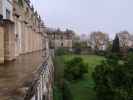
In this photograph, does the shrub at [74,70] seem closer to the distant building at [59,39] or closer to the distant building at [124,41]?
the distant building at [59,39]

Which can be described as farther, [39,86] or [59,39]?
[59,39]

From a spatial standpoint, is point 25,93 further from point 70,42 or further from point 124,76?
point 70,42

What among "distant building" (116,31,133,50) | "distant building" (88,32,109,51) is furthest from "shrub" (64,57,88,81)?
"distant building" (88,32,109,51)

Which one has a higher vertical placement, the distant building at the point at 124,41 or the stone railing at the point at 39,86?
the distant building at the point at 124,41

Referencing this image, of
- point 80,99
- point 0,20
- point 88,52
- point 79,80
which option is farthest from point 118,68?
point 88,52

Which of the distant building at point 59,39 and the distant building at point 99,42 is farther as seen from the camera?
the distant building at point 99,42

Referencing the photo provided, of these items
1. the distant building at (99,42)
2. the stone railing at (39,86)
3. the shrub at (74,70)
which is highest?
the distant building at (99,42)

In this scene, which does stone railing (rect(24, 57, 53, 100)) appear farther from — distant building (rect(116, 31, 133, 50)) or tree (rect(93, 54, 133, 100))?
distant building (rect(116, 31, 133, 50))

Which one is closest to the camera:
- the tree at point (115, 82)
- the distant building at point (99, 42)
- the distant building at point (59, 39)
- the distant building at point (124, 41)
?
the tree at point (115, 82)

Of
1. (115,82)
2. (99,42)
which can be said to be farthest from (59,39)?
(115,82)

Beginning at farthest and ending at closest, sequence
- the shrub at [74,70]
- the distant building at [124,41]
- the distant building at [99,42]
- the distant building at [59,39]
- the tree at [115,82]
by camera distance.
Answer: the distant building at [99,42] < the distant building at [124,41] < the distant building at [59,39] < the shrub at [74,70] < the tree at [115,82]

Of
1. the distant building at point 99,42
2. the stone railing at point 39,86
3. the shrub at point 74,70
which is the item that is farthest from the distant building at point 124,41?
the stone railing at point 39,86

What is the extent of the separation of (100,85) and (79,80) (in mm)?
12767

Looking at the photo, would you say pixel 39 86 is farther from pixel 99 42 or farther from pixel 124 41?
pixel 99 42
